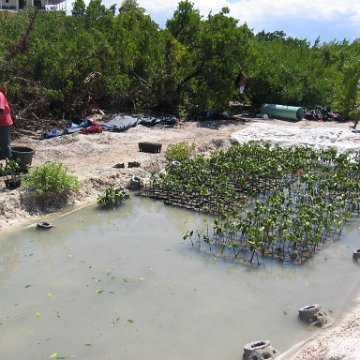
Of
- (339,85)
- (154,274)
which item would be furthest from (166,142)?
(339,85)

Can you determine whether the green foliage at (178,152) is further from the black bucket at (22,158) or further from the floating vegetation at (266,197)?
the black bucket at (22,158)

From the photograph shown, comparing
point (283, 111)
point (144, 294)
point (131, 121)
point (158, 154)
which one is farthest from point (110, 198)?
point (283, 111)

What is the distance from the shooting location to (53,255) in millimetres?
6703

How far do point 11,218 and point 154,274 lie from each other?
9.33ft

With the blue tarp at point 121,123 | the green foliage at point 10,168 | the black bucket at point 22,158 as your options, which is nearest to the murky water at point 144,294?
the green foliage at point 10,168

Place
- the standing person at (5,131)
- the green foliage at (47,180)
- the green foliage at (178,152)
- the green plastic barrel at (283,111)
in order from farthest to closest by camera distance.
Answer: the green plastic barrel at (283,111) → the green foliage at (178,152) → the standing person at (5,131) → the green foliage at (47,180)

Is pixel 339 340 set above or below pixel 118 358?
above

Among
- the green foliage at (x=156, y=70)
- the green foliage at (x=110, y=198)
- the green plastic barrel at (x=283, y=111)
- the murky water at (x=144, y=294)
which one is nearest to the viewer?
the murky water at (x=144, y=294)

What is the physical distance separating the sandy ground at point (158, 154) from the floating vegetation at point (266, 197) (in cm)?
96

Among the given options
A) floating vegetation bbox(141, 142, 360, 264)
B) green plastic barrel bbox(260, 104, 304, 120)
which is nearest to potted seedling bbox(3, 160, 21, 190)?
floating vegetation bbox(141, 142, 360, 264)

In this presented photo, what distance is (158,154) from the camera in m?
11.2

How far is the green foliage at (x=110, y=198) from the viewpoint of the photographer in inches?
337

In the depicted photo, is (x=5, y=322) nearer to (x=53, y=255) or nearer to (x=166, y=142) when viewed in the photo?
(x=53, y=255)

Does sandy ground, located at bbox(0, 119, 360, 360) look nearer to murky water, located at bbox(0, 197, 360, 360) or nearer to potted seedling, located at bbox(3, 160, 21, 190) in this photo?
potted seedling, located at bbox(3, 160, 21, 190)
